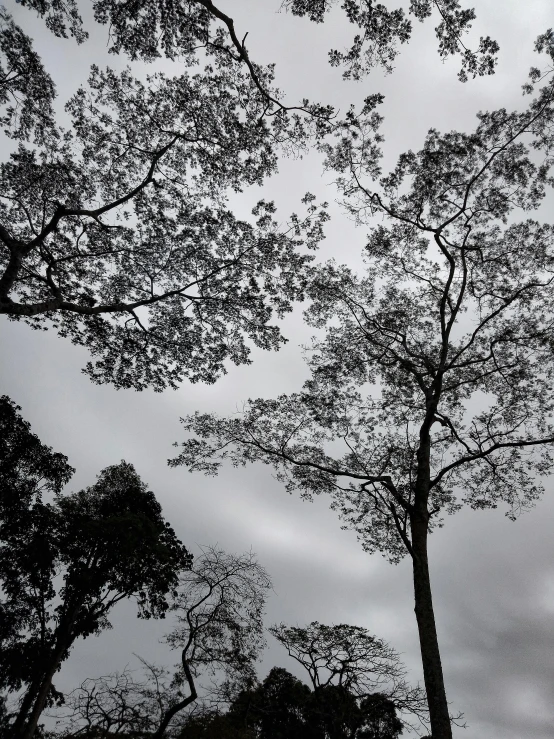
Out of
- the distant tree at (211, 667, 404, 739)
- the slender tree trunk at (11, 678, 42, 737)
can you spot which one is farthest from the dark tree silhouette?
the distant tree at (211, 667, 404, 739)

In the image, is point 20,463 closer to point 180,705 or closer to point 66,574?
point 66,574

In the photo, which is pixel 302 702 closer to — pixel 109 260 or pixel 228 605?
pixel 228 605

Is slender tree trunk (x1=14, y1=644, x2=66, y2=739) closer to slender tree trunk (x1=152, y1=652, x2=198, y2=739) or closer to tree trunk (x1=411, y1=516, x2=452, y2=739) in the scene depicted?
slender tree trunk (x1=152, y1=652, x2=198, y2=739)

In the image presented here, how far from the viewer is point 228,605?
17.6 m

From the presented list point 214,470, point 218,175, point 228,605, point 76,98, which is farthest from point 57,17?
point 228,605

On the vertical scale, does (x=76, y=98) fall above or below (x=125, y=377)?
above

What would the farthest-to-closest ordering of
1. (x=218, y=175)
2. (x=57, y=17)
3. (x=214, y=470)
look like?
(x=214, y=470)
(x=218, y=175)
(x=57, y=17)

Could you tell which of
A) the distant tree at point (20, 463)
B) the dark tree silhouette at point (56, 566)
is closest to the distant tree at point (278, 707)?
the dark tree silhouette at point (56, 566)

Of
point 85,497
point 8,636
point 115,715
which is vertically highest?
point 85,497

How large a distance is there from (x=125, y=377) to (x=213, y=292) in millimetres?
3994

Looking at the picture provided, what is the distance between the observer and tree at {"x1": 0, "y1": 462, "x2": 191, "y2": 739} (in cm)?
1525

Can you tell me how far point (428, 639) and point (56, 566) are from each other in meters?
Answer: 15.2

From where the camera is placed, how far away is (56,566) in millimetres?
16562

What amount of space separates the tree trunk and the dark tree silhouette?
34.3 feet
